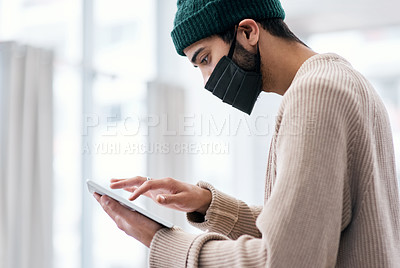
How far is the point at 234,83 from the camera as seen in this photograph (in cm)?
104

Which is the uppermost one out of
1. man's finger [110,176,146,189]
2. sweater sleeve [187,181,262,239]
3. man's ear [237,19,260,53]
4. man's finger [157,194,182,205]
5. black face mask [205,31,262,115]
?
man's ear [237,19,260,53]

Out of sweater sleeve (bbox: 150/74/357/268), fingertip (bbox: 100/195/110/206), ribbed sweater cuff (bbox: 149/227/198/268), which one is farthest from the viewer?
fingertip (bbox: 100/195/110/206)

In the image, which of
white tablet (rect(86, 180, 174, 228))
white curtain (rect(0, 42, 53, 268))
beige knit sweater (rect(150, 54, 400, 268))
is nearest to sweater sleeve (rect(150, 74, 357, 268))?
A: beige knit sweater (rect(150, 54, 400, 268))

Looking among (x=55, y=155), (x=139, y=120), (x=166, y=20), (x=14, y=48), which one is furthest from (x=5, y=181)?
(x=166, y=20)

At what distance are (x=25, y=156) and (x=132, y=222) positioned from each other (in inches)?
45.0

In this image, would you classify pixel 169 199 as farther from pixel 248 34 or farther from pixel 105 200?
pixel 248 34

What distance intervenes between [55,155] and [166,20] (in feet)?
4.82

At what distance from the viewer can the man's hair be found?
3.17 ft

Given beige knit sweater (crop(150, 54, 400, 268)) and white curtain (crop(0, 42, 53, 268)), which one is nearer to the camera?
beige knit sweater (crop(150, 54, 400, 268))

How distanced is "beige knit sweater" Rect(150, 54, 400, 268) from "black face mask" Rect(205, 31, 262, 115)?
26 cm

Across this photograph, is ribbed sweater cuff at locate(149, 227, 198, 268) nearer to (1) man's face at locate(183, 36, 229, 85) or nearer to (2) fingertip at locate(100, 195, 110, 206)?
(2) fingertip at locate(100, 195, 110, 206)

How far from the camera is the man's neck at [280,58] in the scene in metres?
0.93

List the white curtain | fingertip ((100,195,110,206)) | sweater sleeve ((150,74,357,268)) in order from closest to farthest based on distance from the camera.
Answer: sweater sleeve ((150,74,357,268)), fingertip ((100,195,110,206)), the white curtain

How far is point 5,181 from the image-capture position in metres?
1.73
